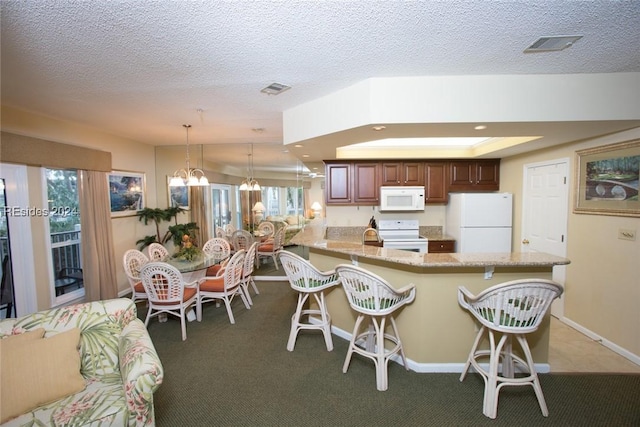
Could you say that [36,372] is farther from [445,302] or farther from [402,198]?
[402,198]

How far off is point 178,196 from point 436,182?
4.73m

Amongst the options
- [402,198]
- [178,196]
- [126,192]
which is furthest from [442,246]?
[126,192]

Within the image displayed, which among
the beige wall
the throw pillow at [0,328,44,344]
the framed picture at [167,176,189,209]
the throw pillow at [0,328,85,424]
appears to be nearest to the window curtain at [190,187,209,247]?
the framed picture at [167,176,189,209]

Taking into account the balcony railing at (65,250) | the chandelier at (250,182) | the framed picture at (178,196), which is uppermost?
the chandelier at (250,182)

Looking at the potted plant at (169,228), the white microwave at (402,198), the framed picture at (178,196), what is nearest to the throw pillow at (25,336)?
the potted plant at (169,228)

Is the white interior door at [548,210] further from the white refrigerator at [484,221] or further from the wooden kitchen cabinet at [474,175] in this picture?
the wooden kitchen cabinet at [474,175]

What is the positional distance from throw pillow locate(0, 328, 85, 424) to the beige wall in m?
4.48

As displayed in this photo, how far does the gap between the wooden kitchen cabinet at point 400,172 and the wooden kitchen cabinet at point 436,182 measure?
0.33 feet

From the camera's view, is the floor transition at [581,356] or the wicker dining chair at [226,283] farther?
the wicker dining chair at [226,283]

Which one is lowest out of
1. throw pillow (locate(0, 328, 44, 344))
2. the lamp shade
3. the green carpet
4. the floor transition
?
the floor transition

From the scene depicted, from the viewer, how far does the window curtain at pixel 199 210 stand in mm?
5534

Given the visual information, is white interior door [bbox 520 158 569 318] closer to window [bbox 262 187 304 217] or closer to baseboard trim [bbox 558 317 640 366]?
baseboard trim [bbox 558 317 640 366]

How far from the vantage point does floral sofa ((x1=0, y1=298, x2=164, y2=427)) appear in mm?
1485

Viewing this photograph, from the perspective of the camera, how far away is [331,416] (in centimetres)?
200
